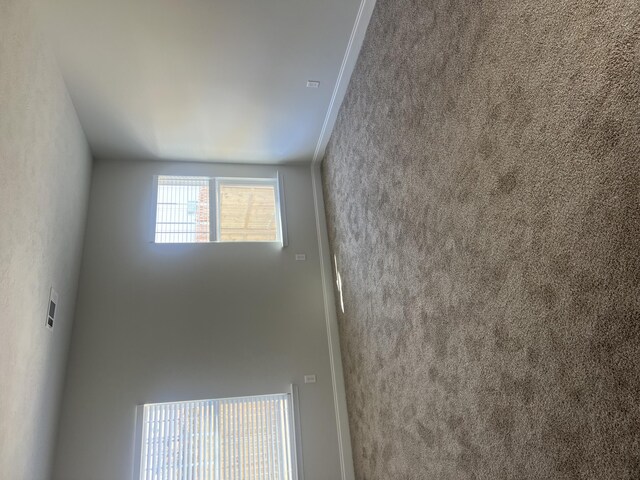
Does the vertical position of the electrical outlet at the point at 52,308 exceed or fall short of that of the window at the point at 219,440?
it exceeds it

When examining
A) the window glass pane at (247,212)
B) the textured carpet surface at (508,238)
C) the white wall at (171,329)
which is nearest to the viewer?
the textured carpet surface at (508,238)

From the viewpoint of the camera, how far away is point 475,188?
226 centimetres

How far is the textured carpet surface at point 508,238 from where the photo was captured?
1454 mm

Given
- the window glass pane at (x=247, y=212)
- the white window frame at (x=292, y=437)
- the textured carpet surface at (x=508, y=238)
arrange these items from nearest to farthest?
1. the textured carpet surface at (x=508, y=238)
2. the white window frame at (x=292, y=437)
3. the window glass pane at (x=247, y=212)

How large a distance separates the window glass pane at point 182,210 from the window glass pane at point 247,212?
0.66 ft

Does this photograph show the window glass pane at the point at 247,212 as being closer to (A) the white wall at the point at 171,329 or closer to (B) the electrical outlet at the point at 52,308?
(A) the white wall at the point at 171,329

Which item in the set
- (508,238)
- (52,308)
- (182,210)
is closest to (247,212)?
(182,210)

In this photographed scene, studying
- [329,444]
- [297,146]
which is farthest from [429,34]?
[329,444]

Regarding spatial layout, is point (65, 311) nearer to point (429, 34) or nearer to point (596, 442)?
point (429, 34)

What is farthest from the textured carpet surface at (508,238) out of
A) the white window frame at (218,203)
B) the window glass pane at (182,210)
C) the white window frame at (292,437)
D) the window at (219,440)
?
the window glass pane at (182,210)

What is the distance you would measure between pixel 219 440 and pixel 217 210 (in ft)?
8.63

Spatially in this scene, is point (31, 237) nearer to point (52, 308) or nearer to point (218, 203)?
point (52, 308)

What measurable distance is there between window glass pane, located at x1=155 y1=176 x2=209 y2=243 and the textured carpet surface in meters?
2.60

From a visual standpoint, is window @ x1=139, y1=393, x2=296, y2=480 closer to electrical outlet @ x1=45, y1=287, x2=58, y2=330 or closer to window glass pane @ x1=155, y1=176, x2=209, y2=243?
electrical outlet @ x1=45, y1=287, x2=58, y2=330
